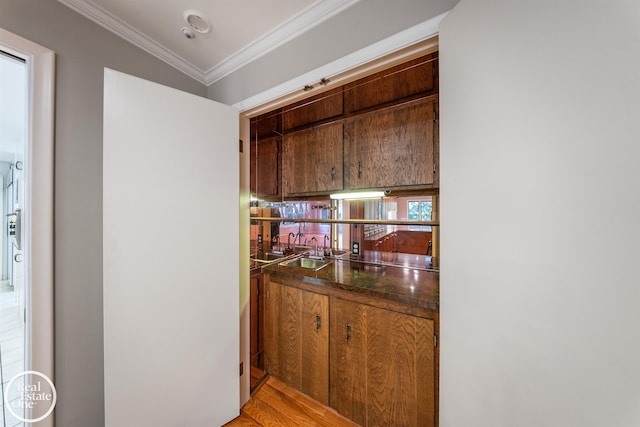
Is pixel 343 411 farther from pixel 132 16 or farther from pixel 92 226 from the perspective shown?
pixel 132 16

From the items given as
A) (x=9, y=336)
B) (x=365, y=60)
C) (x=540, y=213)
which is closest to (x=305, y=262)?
(x=365, y=60)

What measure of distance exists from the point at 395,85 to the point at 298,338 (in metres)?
2.12

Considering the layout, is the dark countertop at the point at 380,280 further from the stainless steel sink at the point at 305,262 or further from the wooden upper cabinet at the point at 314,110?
the wooden upper cabinet at the point at 314,110

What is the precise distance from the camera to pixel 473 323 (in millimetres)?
712

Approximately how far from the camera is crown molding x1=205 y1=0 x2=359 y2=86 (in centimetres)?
111

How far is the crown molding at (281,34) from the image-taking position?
1.11 meters

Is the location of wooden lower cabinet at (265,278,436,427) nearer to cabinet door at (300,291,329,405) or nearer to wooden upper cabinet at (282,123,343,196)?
cabinet door at (300,291,329,405)

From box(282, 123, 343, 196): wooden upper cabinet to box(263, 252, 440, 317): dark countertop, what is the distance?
74cm

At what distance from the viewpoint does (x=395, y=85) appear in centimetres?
168

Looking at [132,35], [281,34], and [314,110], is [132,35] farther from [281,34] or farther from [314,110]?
[314,110]

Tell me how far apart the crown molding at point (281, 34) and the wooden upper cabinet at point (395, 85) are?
0.67m

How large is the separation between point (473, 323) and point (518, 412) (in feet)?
0.74

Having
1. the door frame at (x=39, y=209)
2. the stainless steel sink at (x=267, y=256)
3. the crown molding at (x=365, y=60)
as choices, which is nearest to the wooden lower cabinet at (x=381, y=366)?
the stainless steel sink at (x=267, y=256)

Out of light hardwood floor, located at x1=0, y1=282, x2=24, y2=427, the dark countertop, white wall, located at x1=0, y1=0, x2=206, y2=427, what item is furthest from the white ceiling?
light hardwood floor, located at x1=0, y1=282, x2=24, y2=427
